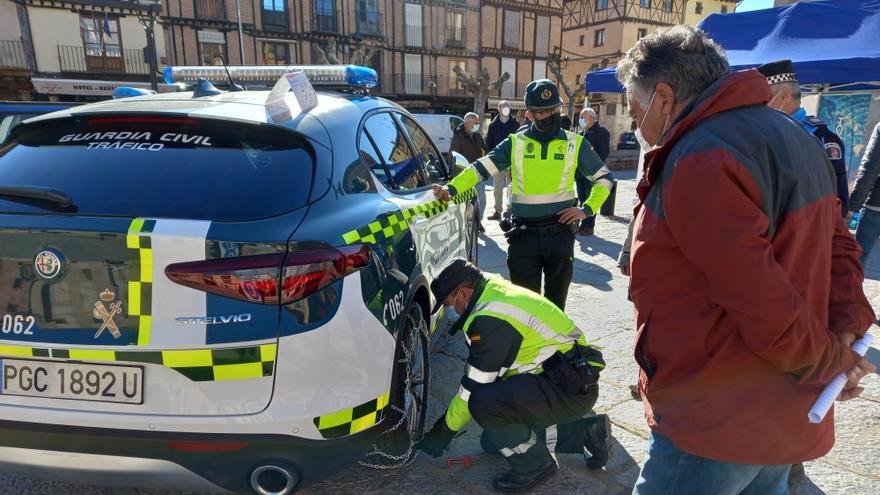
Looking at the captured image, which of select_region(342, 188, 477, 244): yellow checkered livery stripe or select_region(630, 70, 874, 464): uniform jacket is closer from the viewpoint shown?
select_region(630, 70, 874, 464): uniform jacket

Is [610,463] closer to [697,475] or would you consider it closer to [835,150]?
[697,475]

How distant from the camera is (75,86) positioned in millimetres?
22266

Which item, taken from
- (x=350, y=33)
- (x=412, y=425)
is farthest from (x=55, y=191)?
(x=350, y=33)

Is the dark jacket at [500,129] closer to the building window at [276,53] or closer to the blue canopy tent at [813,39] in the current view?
the blue canopy tent at [813,39]

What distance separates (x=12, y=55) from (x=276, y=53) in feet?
36.4

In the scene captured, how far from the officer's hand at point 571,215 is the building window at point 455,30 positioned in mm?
33120

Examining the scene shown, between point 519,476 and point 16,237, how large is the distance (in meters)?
1.98

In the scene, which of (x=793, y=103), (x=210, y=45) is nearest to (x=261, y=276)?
(x=793, y=103)

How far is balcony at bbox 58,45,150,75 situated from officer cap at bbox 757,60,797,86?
24.7 m

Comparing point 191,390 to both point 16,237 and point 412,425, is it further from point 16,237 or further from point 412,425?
point 412,425

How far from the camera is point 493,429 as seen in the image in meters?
2.40

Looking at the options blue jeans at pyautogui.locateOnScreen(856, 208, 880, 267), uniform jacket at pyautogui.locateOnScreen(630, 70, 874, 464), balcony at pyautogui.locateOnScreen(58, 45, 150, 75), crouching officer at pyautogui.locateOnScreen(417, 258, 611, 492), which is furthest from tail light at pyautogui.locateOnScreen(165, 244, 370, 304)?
balcony at pyautogui.locateOnScreen(58, 45, 150, 75)

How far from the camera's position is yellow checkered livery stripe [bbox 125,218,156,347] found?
65.9 inches

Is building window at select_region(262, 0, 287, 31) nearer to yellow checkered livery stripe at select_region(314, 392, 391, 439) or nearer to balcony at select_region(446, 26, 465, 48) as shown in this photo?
balcony at select_region(446, 26, 465, 48)
